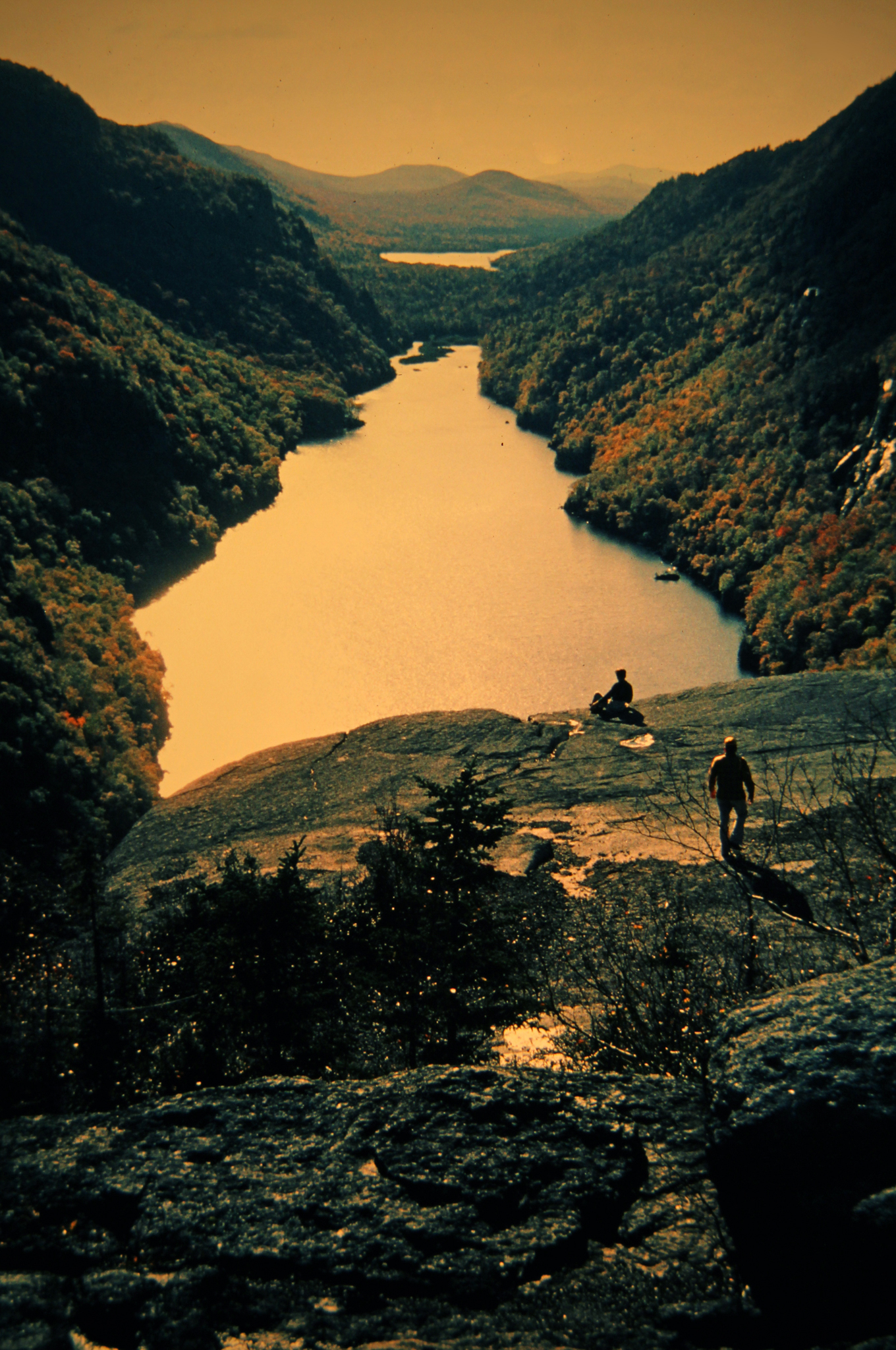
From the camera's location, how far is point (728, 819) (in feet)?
34.6

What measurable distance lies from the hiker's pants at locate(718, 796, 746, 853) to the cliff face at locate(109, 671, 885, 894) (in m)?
1.01

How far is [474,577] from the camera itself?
4744cm

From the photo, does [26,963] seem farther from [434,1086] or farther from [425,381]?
[425,381]

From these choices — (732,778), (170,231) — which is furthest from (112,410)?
(170,231)

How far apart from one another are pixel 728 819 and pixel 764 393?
4909cm

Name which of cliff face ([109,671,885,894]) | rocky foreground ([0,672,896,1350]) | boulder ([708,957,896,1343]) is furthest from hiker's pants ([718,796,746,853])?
boulder ([708,957,896,1343])

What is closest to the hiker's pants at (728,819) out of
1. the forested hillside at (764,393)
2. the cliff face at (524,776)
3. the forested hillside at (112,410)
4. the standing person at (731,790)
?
the standing person at (731,790)

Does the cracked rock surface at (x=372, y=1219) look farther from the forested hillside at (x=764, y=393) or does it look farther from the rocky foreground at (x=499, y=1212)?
the forested hillside at (x=764, y=393)

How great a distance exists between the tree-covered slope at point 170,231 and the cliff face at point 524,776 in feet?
283

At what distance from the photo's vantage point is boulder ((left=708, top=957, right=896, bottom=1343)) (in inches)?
124

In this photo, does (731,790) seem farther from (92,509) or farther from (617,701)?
(92,509)

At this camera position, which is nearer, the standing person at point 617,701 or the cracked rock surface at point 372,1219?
the cracked rock surface at point 372,1219

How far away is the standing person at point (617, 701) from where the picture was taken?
655 inches

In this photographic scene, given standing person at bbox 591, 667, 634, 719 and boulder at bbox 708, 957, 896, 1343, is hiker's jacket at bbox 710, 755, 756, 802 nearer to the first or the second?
standing person at bbox 591, 667, 634, 719
